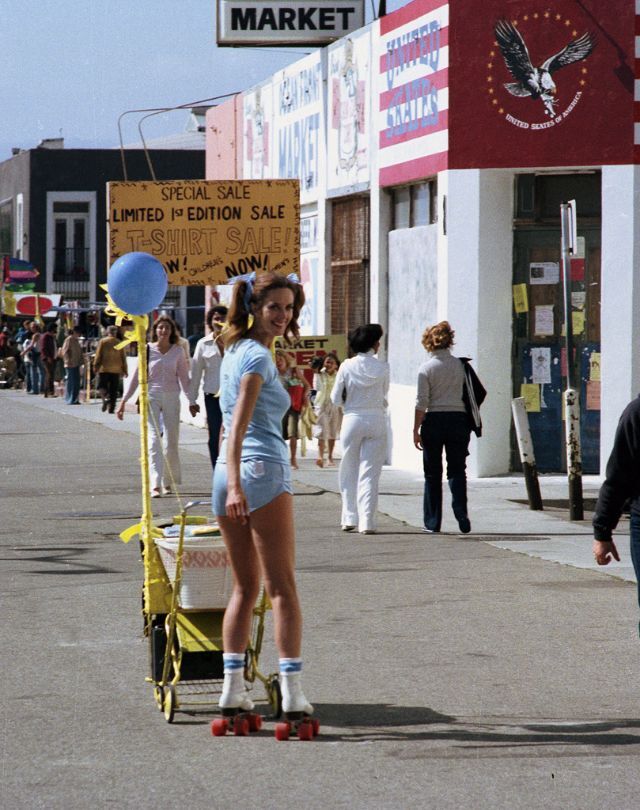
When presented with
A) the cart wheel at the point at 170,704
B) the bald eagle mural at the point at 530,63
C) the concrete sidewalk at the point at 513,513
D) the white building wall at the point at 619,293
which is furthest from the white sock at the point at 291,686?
the bald eagle mural at the point at 530,63

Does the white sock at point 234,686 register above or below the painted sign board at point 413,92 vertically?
below

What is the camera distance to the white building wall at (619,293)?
16.9 metres

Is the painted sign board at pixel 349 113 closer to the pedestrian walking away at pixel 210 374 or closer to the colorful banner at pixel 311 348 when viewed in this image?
the colorful banner at pixel 311 348

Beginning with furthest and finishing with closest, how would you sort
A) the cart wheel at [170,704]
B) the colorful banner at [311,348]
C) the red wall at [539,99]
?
the colorful banner at [311,348] → the red wall at [539,99] → the cart wheel at [170,704]

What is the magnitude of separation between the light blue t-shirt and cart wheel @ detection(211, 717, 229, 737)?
3.48 feet

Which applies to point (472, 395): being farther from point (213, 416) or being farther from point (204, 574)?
point (204, 574)

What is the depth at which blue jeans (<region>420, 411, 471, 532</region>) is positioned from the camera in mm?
13211

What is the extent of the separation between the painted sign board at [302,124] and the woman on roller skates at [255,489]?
15792 mm

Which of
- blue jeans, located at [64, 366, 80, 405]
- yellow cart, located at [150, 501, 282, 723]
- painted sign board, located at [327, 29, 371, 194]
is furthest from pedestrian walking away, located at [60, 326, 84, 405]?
yellow cart, located at [150, 501, 282, 723]

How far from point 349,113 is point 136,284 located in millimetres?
13765

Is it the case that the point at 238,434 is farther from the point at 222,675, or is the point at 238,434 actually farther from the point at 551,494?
the point at 551,494

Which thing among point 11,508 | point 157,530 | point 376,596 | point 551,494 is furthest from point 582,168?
point 157,530

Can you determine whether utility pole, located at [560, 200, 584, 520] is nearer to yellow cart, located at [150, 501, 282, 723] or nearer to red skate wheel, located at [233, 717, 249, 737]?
yellow cart, located at [150, 501, 282, 723]

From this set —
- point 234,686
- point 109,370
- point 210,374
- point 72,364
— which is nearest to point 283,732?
point 234,686
